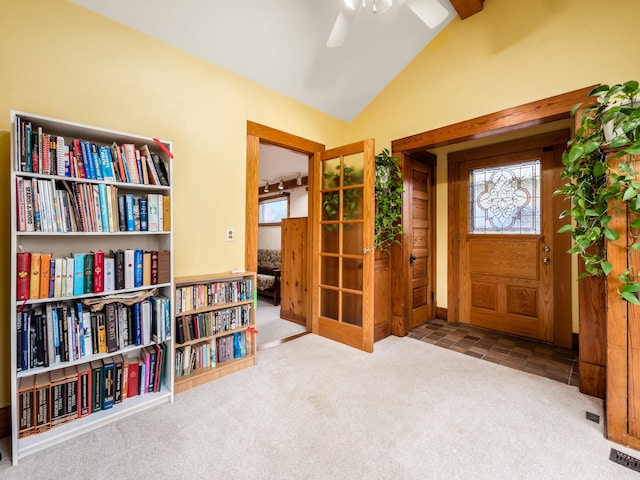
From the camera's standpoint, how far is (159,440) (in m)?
1.64

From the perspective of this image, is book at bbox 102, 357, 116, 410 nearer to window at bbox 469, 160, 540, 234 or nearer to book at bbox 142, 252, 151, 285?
book at bbox 142, 252, 151, 285

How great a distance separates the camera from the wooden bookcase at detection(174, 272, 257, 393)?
2.19 metres

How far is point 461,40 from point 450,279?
8.92ft

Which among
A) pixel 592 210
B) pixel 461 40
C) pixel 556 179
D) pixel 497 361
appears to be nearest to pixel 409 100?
pixel 461 40

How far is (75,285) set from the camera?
168 centimetres

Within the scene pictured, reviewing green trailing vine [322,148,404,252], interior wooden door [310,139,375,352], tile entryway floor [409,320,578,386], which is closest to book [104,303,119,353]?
interior wooden door [310,139,375,352]

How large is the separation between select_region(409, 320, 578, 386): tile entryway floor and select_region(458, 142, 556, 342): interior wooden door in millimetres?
207

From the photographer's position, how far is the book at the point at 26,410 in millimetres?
1556

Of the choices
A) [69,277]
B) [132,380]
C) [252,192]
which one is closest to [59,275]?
[69,277]

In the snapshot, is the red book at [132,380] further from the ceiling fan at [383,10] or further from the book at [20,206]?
the ceiling fan at [383,10]

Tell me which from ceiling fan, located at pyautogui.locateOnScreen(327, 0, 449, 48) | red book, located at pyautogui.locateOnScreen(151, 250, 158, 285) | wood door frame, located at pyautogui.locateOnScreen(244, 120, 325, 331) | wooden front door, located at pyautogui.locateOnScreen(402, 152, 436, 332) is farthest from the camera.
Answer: wooden front door, located at pyautogui.locateOnScreen(402, 152, 436, 332)

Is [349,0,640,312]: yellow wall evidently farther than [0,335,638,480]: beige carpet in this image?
Yes

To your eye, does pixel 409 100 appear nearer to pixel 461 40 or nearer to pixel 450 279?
pixel 461 40

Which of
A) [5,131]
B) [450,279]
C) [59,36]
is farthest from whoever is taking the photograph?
[450,279]
